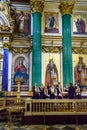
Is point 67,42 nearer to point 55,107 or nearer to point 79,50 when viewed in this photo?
point 79,50

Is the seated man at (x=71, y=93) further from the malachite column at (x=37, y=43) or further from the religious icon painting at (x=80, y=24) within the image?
the religious icon painting at (x=80, y=24)

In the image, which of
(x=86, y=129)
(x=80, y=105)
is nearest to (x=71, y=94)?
(x=80, y=105)

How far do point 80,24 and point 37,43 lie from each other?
3.41 metres

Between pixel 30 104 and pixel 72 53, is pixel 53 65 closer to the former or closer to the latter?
pixel 72 53

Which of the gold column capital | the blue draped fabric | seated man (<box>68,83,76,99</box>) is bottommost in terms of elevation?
seated man (<box>68,83,76,99</box>)

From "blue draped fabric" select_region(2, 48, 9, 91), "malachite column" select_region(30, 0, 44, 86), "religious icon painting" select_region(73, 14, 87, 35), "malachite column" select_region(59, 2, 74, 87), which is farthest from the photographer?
"religious icon painting" select_region(73, 14, 87, 35)

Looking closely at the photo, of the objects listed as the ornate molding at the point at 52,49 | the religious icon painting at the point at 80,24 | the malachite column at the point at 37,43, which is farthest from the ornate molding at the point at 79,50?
the malachite column at the point at 37,43

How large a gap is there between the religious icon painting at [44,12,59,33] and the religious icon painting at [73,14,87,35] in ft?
4.04

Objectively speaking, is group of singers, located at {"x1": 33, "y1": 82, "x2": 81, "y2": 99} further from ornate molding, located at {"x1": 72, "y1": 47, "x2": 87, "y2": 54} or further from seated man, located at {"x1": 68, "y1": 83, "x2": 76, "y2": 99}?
ornate molding, located at {"x1": 72, "y1": 47, "x2": 87, "y2": 54}

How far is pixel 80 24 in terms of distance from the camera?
15.3 meters

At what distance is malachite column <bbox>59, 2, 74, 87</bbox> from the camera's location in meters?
14.0

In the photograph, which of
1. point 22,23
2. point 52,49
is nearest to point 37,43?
point 52,49

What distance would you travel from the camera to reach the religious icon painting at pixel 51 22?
48.7 feet

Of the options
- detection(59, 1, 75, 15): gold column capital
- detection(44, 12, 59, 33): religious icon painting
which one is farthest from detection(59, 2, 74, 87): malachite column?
detection(44, 12, 59, 33): religious icon painting
